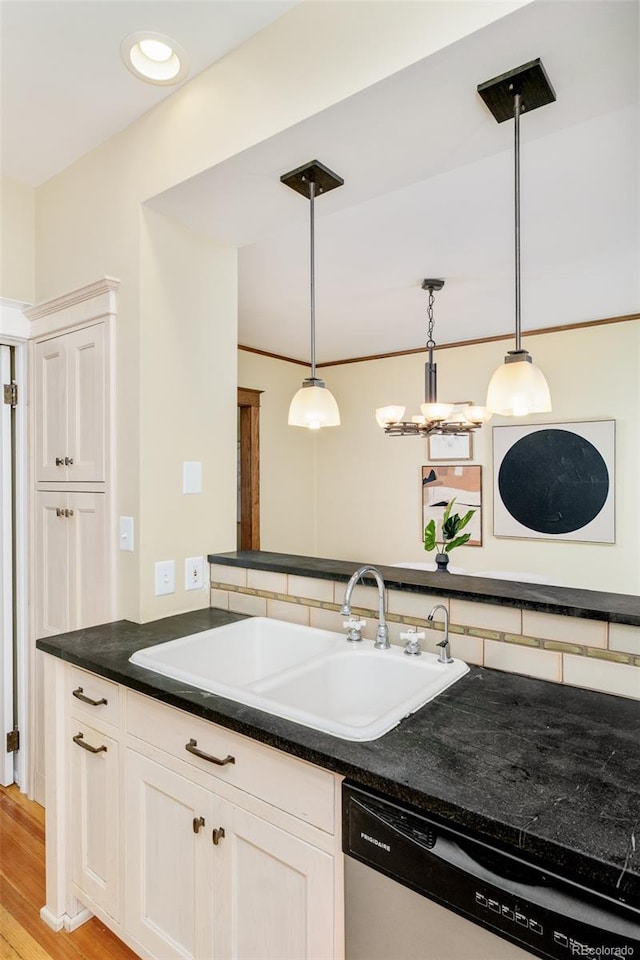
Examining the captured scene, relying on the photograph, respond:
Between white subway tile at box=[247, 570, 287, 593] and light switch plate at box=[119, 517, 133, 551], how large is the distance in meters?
0.45

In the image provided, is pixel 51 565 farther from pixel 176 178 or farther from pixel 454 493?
pixel 454 493

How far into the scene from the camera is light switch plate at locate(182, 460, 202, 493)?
2.12 meters

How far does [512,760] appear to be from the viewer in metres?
1.06

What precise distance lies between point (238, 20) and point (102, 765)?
2.17 metres

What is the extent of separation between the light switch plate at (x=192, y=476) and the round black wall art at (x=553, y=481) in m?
3.00

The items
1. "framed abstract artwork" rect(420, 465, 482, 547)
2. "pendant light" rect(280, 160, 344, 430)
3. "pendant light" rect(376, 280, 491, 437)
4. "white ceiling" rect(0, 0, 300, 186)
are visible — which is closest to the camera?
"white ceiling" rect(0, 0, 300, 186)

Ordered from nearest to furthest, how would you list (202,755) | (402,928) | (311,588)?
(402,928) → (202,755) → (311,588)

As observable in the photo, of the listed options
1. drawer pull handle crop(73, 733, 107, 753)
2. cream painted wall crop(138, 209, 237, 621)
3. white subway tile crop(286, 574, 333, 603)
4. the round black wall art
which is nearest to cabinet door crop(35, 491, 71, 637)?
cream painted wall crop(138, 209, 237, 621)

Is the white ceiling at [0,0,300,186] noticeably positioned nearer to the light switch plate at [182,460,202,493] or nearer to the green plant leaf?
the light switch plate at [182,460,202,493]

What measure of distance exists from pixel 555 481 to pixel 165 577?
10.7ft

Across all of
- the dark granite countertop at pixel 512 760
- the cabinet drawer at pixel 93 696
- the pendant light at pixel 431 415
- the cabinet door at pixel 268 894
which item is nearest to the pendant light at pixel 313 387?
the dark granite countertop at pixel 512 760

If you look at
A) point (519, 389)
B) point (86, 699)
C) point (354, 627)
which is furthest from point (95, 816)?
point (519, 389)

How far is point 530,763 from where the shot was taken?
1054 millimetres

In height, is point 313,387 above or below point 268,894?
above
